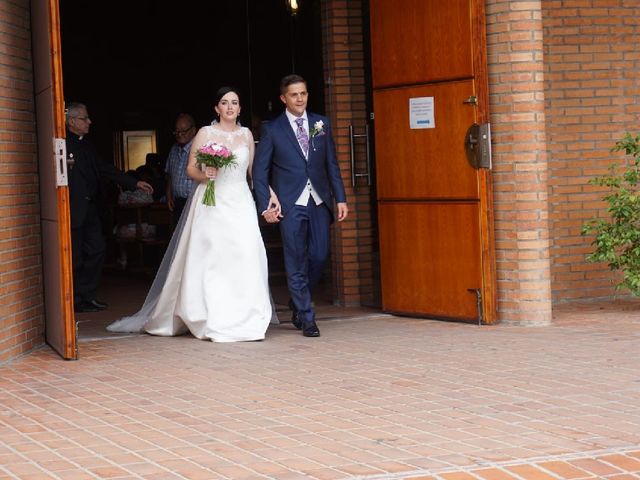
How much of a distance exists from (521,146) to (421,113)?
0.85m

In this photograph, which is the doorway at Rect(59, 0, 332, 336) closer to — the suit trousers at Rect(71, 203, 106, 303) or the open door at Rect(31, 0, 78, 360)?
the suit trousers at Rect(71, 203, 106, 303)

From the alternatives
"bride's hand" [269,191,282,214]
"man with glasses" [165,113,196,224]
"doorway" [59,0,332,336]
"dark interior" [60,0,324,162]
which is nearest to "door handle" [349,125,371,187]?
"man with glasses" [165,113,196,224]

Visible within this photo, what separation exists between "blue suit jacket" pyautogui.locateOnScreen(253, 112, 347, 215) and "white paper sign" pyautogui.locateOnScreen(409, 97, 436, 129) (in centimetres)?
82

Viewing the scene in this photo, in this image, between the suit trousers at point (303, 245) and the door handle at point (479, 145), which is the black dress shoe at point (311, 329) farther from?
the door handle at point (479, 145)

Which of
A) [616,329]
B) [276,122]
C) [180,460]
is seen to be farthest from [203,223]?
[180,460]

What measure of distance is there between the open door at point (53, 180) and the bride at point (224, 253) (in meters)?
1.09

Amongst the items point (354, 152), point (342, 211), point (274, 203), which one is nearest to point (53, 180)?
point (274, 203)

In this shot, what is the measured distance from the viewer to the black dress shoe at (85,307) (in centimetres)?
1216

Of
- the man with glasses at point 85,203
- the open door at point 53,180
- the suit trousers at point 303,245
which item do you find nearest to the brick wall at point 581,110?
the suit trousers at point 303,245

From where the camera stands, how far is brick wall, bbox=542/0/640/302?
11.3m

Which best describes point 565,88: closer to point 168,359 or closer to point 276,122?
point 276,122

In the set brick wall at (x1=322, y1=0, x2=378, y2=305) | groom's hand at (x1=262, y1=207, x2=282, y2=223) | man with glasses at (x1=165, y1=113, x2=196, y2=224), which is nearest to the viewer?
groom's hand at (x1=262, y1=207, x2=282, y2=223)

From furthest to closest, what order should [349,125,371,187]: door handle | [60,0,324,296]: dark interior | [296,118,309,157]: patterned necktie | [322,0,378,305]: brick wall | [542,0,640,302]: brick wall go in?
[60,0,324,296]: dark interior < [322,0,378,305]: brick wall < [349,125,371,187]: door handle < [542,0,640,302]: brick wall < [296,118,309,157]: patterned necktie

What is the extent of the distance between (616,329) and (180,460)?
477 cm
